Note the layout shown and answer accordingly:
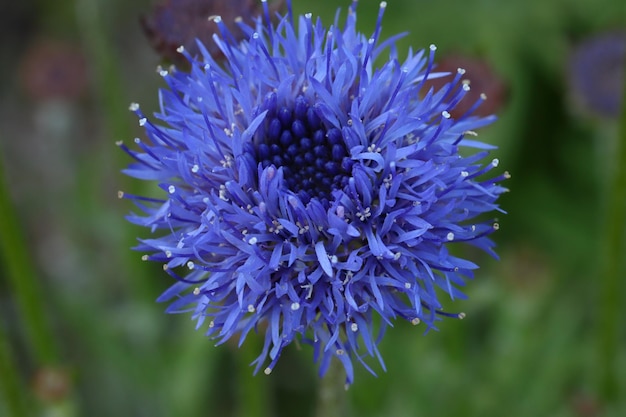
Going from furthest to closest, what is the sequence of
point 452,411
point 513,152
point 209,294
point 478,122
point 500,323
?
point 513,152
point 500,323
point 452,411
point 478,122
point 209,294

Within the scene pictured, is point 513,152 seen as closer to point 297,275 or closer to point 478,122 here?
point 478,122

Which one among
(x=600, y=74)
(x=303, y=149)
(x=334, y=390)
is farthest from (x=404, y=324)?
(x=303, y=149)

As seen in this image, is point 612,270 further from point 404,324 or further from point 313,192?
point 404,324

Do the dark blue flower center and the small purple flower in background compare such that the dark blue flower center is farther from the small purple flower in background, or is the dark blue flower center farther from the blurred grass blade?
the small purple flower in background

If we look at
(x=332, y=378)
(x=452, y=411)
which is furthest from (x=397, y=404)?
(x=332, y=378)

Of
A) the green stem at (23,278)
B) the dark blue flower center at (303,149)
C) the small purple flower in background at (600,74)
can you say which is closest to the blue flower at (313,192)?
the dark blue flower center at (303,149)

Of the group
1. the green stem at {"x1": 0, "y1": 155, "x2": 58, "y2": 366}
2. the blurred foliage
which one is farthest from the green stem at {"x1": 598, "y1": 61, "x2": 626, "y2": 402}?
the green stem at {"x1": 0, "y1": 155, "x2": 58, "y2": 366}

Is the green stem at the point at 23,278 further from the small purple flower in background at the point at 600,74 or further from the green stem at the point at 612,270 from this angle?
the small purple flower in background at the point at 600,74
